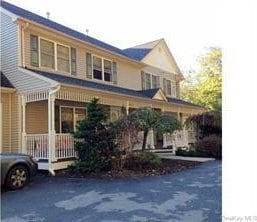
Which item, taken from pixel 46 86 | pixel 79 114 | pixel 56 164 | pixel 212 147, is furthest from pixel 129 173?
pixel 212 147

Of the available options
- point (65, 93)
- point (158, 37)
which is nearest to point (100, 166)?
point (65, 93)

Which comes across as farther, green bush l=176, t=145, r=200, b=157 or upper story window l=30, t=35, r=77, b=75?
green bush l=176, t=145, r=200, b=157

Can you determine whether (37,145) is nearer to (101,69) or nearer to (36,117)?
(36,117)

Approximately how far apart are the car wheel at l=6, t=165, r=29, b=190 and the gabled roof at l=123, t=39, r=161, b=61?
46.7ft

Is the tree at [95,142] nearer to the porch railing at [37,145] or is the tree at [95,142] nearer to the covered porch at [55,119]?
the covered porch at [55,119]

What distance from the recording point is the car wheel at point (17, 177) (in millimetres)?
8852

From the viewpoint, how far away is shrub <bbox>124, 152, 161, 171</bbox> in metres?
12.7

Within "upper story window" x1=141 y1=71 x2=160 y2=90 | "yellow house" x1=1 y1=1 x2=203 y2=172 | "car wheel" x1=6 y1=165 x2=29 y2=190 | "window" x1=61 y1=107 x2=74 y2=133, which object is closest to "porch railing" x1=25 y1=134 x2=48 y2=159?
"yellow house" x1=1 y1=1 x2=203 y2=172

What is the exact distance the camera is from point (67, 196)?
26.8 ft

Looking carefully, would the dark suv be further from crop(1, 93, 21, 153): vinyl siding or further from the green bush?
the green bush

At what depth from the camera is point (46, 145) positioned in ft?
40.5

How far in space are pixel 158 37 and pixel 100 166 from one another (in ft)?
53.1

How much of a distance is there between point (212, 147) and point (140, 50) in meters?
9.62

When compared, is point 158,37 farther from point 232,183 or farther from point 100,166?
point 232,183
